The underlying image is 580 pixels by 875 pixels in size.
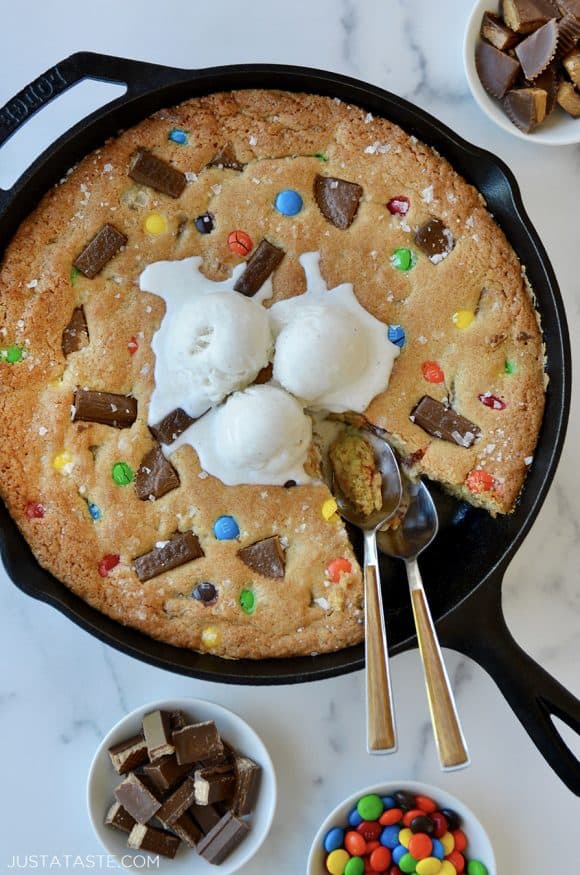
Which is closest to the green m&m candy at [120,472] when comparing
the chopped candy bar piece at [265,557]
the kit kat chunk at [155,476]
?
the kit kat chunk at [155,476]

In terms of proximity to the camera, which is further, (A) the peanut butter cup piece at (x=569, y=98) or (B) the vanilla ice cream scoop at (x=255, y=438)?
(A) the peanut butter cup piece at (x=569, y=98)

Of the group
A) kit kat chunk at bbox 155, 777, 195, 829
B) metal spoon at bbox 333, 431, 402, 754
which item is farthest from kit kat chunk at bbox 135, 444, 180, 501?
kit kat chunk at bbox 155, 777, 195, 829

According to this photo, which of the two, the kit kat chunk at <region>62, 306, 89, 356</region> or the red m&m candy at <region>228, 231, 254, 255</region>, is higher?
the red m&m candy at <region>228, 231, 254, 255</region>

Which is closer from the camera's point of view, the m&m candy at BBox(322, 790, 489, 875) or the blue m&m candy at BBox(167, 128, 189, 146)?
the blue m&m candy at BBox(167, 128, 189, 146)

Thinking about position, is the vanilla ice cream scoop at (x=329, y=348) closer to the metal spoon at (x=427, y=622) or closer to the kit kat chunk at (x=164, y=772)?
the metal spoon at (x=427, y=622)

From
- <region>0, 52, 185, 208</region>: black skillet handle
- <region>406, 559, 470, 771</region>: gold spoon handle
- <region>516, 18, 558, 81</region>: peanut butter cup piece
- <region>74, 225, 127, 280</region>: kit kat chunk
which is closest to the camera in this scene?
<region>406, 559, 470, 771</region>: gold spoon handle

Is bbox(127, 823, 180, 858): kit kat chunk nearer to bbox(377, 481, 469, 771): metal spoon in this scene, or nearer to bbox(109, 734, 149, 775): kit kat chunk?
bbox(109, 734, 149, 775): kit kat chunk

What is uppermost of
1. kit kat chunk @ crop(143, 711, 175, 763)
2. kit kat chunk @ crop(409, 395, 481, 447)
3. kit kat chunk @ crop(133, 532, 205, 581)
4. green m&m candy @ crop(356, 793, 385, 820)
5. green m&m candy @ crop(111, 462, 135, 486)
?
kit kat chunk @ crop(409, 395, 481, 447)
